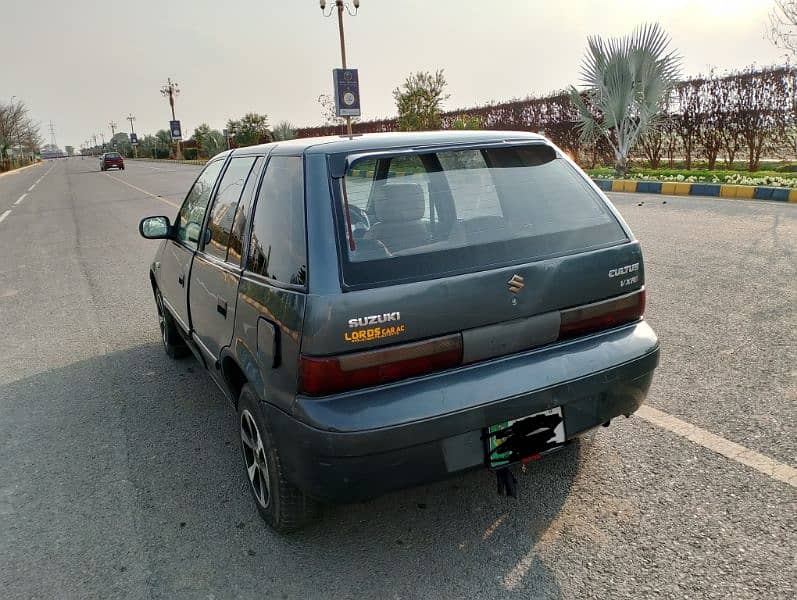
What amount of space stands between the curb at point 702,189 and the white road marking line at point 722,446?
31.5 feet

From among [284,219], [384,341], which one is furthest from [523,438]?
[284,219]

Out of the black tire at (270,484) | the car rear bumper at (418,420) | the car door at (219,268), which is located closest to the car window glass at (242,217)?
the car door at (219,268)

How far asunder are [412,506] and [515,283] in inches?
44.2

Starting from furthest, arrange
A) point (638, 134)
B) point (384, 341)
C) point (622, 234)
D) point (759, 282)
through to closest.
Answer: point (638, 134) → point (759, 282) → point (622, 234) → point (384, 341)

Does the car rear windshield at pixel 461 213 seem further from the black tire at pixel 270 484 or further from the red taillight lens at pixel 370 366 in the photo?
the black tire at pixel 270 484

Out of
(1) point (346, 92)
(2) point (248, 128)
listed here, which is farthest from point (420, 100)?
(2) point (248, 128)

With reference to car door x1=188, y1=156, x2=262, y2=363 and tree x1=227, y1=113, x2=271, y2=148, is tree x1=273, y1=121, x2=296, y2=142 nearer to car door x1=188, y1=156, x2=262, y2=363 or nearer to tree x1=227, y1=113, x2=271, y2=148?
tree x1=227, y1=113, x2=271, y2=148

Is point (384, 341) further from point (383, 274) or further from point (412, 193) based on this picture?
point (412, 193)

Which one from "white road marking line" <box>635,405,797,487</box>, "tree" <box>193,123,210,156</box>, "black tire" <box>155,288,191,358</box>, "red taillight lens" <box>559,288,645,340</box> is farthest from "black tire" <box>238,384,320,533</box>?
"tree" <box>193,123,210,156</box>

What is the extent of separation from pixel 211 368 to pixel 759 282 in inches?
198

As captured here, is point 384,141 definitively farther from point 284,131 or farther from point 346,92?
point 284,131

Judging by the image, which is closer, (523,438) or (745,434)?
(523,438)

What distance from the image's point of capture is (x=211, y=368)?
3.27 metres

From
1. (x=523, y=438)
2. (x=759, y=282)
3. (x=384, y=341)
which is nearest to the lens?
(x=384, y=341)
